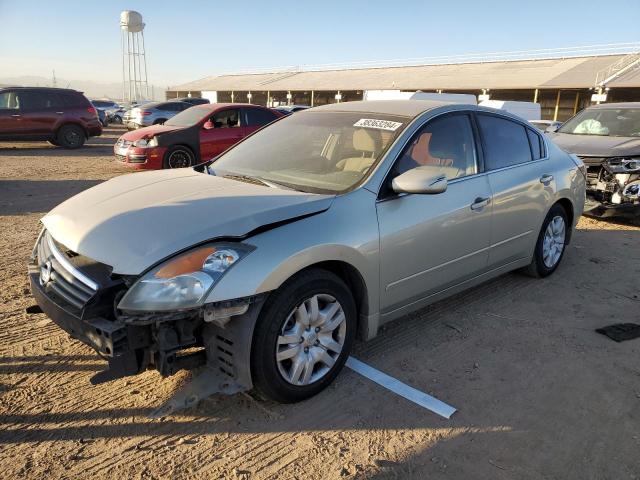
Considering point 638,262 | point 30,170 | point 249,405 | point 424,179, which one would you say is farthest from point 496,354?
point 30,170

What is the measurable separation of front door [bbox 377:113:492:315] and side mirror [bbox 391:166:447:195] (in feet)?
0.31

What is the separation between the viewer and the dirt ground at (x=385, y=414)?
2479 mm

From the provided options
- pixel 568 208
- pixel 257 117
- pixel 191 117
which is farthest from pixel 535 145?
pixel 191 117

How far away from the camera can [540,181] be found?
4555 mm

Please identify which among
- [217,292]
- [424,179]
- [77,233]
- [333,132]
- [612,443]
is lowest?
[612,443]

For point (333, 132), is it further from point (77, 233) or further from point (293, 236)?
point (77, 233)

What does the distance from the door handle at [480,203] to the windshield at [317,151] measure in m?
0.81

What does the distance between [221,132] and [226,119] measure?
1.13 feet

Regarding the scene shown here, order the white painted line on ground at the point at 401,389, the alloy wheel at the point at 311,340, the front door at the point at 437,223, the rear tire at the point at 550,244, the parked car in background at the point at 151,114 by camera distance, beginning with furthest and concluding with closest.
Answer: the parked car in background at the point at 151,114
the rear tire at the point at 550,244
the front door at the point at 437,223
the white painted line on ground at the point at 401,389
the alloy wheel at the point at 311,340

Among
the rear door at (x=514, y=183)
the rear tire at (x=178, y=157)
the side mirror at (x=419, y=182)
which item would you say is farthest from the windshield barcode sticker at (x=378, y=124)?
the rear tire at (x=178, y=157)

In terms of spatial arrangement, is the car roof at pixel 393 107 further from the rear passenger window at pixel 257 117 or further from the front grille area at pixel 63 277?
the rear passenger window at pixel 257 117

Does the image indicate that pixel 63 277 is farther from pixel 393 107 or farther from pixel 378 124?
pixel 393 107

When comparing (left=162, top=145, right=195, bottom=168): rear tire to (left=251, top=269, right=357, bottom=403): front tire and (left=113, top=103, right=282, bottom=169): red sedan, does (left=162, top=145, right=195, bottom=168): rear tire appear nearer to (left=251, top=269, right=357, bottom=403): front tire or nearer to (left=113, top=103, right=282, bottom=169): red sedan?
(left=113, top=103, right=282, bottom=169): red sedan

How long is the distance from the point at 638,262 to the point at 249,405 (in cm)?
490
